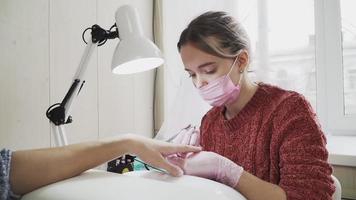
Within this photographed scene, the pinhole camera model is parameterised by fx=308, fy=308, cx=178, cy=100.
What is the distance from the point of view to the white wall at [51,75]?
1086mm

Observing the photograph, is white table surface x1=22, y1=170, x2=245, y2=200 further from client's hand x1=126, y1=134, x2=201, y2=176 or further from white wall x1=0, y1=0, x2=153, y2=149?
white wall x1=0, y1=0, x2=153, y2=149

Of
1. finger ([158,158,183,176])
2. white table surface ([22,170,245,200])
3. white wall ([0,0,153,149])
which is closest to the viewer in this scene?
white table surface ([22,170,245,200])

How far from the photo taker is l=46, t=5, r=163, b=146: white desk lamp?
0.85 meters

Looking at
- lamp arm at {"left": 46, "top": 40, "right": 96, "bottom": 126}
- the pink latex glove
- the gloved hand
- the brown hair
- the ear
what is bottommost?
the pink latex glove

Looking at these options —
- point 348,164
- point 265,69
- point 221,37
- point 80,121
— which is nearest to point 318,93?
point 265,69

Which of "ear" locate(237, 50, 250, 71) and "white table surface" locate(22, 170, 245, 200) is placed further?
"ear" locate(237, 50, 250, 71)

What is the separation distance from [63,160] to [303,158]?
22.5 inches

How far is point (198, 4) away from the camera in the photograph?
5.39 ft

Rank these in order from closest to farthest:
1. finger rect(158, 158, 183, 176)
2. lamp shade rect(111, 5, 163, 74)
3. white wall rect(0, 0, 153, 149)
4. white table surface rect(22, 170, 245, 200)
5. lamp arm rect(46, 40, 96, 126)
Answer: white table surface rect(22, 170, 245, 200)
finger rect(158, 158, 183, 176)
lamp shade rect(111, 5, 163, 74)
lamp arm rect(46, 40, 96, 126)
white wall rect(0, 0, 153, 149)

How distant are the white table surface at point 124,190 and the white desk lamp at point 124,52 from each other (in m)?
0.36

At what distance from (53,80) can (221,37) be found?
0.69 m

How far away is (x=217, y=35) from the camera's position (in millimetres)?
986

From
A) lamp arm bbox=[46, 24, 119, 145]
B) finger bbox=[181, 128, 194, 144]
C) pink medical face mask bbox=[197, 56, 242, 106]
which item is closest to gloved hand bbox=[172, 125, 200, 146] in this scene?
finger bbox=[181, 128, 194, 144]

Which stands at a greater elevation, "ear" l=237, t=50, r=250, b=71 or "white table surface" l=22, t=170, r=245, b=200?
"ear" l=237, t=50, r=250, b=71
